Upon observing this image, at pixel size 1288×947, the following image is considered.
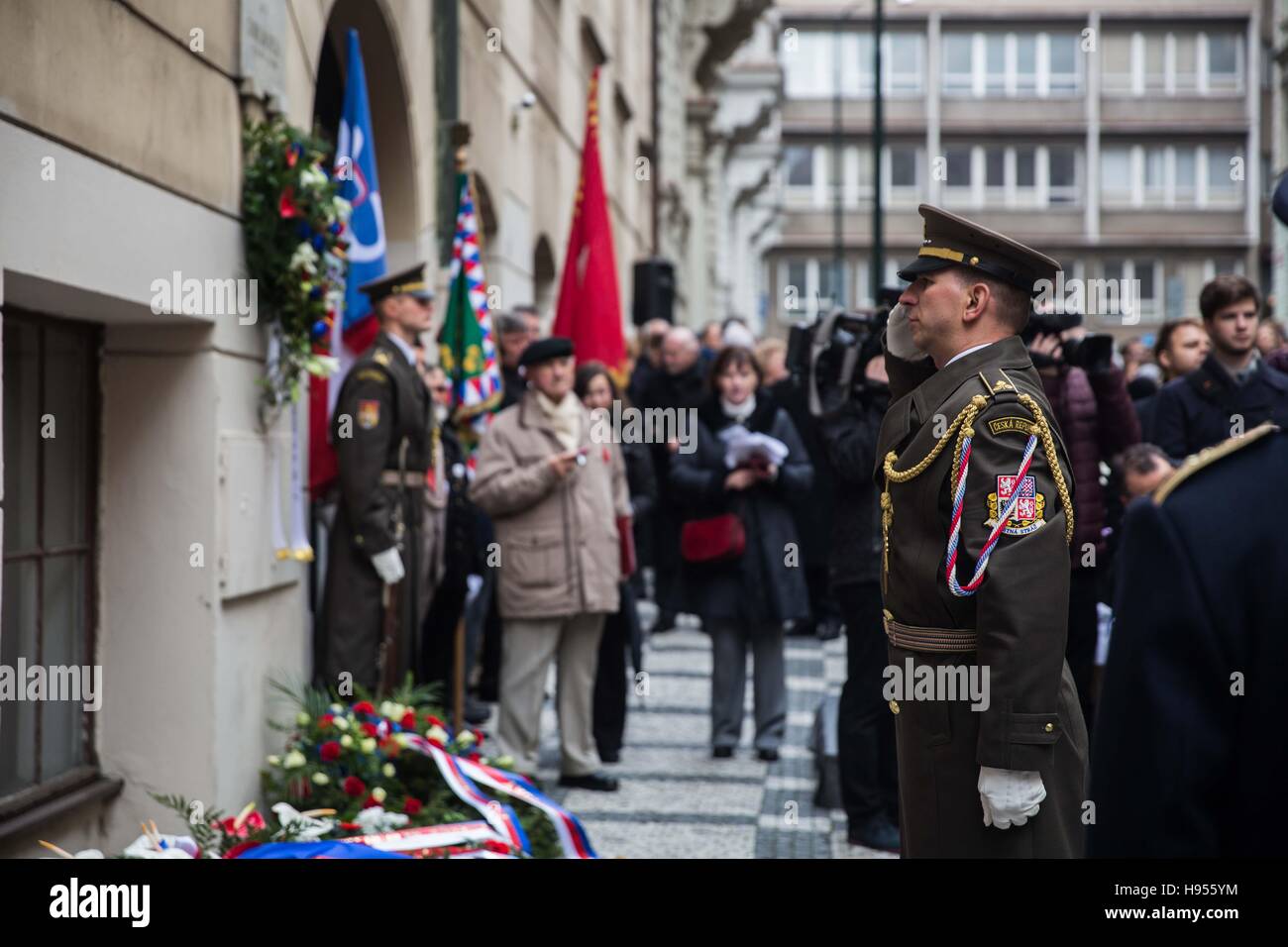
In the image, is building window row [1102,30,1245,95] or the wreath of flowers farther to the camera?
building window row [1102,30,1245,95]

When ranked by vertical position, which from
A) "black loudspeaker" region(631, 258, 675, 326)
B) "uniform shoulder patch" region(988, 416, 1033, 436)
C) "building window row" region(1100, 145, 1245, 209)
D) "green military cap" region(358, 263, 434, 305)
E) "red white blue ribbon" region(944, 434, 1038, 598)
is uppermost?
"building window row" region(1100, 145, 1245, 209)

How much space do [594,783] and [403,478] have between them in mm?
1621

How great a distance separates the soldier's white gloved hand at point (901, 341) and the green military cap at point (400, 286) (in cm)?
362

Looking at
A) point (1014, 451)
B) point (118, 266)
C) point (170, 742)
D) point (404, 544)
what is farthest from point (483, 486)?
point (1014, 451)

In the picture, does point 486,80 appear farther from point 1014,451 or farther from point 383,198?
point 1014,451

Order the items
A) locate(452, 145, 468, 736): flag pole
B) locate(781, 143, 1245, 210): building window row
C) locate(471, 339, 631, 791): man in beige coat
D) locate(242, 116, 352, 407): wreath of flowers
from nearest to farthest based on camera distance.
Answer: locate(242, 116, 352, 407): wreath of flowers → locate(471, 339, 631, 791): man in beige coat → locate(452, 145, 468, 736): flag pole → locate(781, 143, 1245, 210): building window row

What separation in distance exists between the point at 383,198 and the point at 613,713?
333 cm

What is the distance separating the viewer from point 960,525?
377cm

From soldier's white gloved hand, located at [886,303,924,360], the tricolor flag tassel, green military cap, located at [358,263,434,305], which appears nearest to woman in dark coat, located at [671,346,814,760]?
green military cap, located at [358,263,434,305]

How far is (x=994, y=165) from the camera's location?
63531mm

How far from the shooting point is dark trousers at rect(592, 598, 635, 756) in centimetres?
857

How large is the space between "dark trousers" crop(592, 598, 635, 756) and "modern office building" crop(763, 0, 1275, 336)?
173 feet

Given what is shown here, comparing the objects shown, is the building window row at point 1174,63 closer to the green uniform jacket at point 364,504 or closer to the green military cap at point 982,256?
the green uniform jacket at point 364,504

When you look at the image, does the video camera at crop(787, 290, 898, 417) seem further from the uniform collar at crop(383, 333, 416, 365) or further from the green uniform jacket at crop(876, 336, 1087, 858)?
the green uniform jacket at crop(876, 336, 1087, 858)
